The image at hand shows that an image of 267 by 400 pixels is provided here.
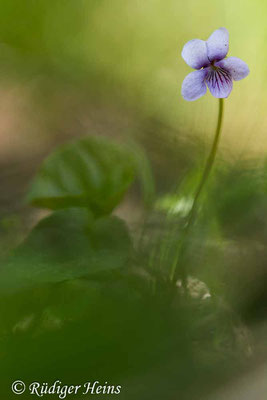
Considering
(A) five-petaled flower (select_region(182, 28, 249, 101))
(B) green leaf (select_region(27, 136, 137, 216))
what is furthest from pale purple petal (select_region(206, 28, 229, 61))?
(B) green leaf (select_region(27, 136, 137, 216))

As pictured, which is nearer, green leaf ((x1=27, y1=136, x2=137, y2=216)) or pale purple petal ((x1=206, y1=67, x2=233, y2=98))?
pale purple petal ((x1=206, y1=67, x2=233, y2=98))

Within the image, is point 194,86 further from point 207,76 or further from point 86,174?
point 86,174

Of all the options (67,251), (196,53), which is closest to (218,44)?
(196,53)

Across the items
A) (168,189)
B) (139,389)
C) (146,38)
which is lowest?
(139,389)

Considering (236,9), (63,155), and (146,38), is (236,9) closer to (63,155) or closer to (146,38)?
(146,38)

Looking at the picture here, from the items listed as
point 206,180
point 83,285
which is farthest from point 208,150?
point 83,285

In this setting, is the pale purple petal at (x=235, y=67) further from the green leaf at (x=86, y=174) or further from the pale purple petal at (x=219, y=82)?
the green leaf at (x=86, y=174)

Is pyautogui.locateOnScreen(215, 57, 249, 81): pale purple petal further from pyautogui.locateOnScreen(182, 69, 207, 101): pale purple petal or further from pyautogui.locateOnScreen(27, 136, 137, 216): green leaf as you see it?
pyautogui.locateOnScreen(27, 136, 137, 216): green leaf
